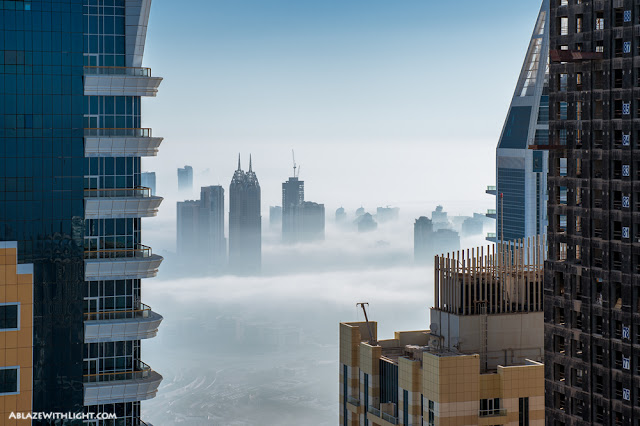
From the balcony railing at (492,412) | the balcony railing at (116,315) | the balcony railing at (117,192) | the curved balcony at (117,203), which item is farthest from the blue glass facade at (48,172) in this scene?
the balcony railing at (492,412)

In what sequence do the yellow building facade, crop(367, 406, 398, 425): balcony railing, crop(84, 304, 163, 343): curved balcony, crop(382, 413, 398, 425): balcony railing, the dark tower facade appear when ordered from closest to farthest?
the yellow building facade, crop(84, 304, 163, 343): curved balcony, the dark tower facade, crop(382, 413, 398, 425): balcony railing, crop(367, 406, 398, 425): balcony railing

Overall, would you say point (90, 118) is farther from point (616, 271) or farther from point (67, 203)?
point (616, 271)

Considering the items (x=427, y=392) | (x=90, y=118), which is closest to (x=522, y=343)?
(x=427, y=392)

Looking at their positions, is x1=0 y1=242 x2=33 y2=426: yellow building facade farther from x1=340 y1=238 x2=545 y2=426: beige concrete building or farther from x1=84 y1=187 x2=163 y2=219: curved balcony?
x1=340 y1=238 x2=545 y2=426: beige concrete building

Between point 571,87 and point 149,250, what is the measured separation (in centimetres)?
3860

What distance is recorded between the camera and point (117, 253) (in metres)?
79.4

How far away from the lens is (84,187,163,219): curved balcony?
258 ft

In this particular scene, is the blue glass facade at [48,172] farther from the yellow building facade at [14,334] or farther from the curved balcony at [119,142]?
the yellow building facade at [14,334]

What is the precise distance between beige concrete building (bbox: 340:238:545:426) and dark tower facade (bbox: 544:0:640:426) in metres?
9.20

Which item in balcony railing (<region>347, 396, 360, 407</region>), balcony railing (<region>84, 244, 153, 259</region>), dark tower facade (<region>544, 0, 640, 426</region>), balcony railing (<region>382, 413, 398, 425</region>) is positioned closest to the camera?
balcony railing (<region>84, 244, 153, 259</region>)

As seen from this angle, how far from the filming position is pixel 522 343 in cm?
10700

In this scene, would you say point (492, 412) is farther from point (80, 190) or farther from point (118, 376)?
point (80, 190)

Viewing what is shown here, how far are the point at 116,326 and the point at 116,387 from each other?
4681 mm

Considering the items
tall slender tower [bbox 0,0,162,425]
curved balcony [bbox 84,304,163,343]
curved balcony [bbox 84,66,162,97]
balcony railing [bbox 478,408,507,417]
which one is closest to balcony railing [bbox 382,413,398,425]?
balcony railing [bbox 478,408,507,417]
